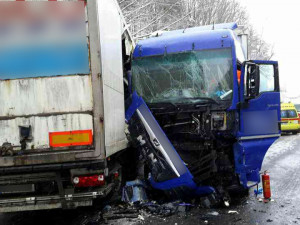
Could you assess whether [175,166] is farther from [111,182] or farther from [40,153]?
[40,153]

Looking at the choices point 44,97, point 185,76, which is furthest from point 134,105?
point 44,97

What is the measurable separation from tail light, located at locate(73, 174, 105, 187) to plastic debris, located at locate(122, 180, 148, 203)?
146cm

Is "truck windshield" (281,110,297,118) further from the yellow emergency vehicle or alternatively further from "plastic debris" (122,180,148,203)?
"plastic debris" (122,180,148,203)

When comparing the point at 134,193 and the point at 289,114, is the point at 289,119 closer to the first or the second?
the point at 289,114

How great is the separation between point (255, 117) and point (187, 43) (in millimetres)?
1810

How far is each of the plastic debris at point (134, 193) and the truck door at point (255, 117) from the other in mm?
1644

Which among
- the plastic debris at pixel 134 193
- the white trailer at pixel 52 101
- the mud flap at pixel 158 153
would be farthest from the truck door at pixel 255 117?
the white trailer at pixel 52 101

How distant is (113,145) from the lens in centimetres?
468

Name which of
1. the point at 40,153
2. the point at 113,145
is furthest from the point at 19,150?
the point at 113,145

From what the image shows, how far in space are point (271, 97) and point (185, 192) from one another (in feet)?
7.59

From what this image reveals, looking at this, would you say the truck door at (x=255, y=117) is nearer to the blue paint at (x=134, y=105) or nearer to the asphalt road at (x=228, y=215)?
the asphalt road at (x=228, y=215)

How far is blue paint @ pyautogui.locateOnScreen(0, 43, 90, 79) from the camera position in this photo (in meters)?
4.11

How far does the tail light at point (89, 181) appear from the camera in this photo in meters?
4.28

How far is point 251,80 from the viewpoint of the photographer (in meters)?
5.82
